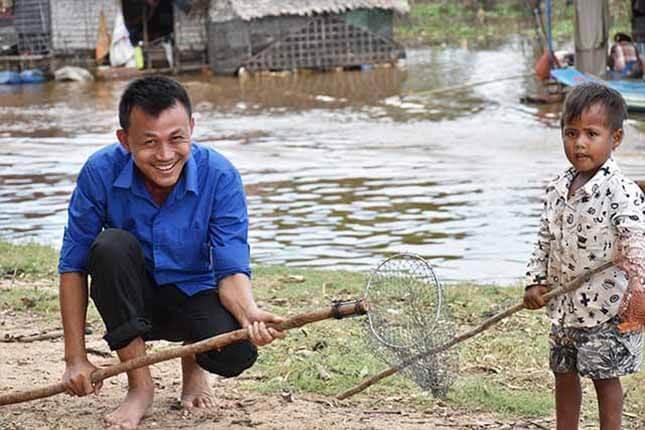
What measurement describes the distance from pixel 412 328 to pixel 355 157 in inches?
390

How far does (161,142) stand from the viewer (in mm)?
3682

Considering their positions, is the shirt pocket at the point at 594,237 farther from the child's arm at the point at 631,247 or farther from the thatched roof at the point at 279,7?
the thatched roof at the point at 279,7

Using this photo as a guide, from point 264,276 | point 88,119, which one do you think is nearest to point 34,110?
point 88,119

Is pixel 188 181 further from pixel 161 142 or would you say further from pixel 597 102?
pixel 597 102

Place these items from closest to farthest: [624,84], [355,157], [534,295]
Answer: [534,295] → [355,157] → [624,84]

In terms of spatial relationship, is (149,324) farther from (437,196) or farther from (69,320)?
(437,196)

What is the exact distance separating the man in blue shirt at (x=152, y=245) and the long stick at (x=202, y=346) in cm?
9

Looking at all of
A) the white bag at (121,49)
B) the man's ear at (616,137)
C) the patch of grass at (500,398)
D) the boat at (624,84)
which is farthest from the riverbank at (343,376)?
the white bag at (121,49)

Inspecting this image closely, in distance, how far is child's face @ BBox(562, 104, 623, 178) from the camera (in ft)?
11.3

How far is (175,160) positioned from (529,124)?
45.8 ft

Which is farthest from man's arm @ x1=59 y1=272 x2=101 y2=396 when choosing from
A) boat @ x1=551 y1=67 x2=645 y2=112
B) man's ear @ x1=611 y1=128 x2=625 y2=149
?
boat @ x1=551 y1=67 x2=645 y2=112

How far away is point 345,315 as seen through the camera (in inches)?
127

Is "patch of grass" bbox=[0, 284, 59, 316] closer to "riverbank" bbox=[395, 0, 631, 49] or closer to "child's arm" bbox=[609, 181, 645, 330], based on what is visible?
"child's arm" bbox=[609, 181, 645, 330]

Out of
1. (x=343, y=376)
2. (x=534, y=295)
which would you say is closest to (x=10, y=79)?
(x=343, y=376)
